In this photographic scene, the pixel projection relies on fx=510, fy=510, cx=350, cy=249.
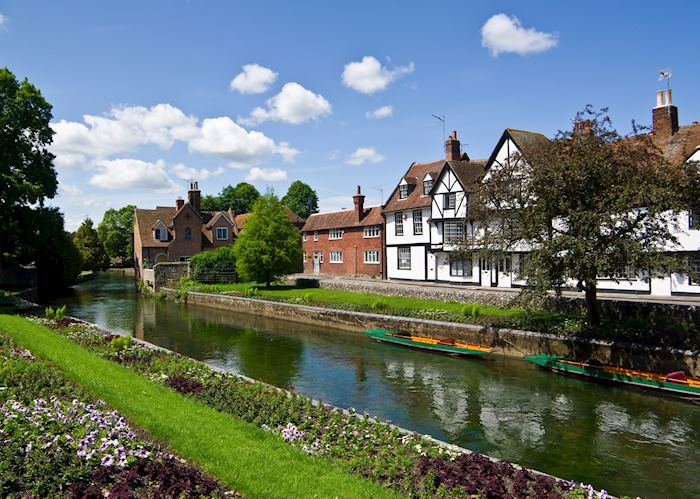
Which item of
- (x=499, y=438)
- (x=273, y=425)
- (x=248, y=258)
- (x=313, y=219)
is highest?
(x=313, y=219)

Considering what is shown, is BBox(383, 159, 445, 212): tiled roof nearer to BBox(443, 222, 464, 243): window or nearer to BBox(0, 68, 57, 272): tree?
BBox(443, 222, 464, 243): window

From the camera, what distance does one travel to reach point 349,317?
3306cm

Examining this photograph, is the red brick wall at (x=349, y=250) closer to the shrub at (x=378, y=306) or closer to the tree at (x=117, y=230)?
the shrub at (x=378, y=306)

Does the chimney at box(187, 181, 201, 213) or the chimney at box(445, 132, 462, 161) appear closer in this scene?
the chimney at box(445, 132, 462, 161)

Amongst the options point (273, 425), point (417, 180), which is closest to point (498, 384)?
point (273, 425)

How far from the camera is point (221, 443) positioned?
970 cm

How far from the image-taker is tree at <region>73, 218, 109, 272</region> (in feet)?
296

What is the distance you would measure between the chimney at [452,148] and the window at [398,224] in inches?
266

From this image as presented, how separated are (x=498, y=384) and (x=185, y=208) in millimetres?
55002

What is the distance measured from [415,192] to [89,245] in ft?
229

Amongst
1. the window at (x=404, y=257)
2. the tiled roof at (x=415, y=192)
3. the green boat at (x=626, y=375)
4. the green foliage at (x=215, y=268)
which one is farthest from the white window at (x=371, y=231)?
the green boat at (x=626, y=375)

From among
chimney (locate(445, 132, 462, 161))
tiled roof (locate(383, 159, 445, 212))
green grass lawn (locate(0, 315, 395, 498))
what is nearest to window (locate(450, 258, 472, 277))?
tiled roof (locate(383, 159, 445, 212))

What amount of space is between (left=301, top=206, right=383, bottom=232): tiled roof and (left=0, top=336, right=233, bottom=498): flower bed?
41.3m

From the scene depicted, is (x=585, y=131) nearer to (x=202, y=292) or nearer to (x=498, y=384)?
(x=498, y=384)
